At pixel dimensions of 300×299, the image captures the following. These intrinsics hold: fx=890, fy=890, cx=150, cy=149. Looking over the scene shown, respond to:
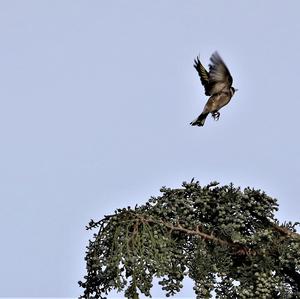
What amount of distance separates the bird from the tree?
10.4ft

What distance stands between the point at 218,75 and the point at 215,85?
0.96ft

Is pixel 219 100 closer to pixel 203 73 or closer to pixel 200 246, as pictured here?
pixel 203 73

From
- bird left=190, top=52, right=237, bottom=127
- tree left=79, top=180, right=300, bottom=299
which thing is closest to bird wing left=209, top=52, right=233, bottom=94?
Result: bird left=190, top=52, right=237, bottom=127

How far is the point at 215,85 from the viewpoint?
52.2 feet

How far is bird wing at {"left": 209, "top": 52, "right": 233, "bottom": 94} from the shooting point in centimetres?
1529

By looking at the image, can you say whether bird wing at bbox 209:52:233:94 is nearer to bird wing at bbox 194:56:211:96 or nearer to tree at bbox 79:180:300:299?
bird wing at bbox 194:56:211:96

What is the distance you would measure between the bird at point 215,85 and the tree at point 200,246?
10.4 ft

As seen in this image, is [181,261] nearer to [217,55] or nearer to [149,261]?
[149,261]

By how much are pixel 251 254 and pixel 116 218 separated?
194 cm

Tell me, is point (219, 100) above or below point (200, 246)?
above

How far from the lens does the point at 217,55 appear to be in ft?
49.8

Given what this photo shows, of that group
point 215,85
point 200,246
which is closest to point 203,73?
point 215,85

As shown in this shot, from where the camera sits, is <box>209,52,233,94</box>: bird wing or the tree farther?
<box>209,52,233,94</box>: bird wing

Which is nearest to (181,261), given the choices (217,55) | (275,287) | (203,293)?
(203,293)
